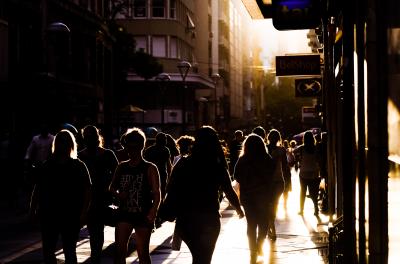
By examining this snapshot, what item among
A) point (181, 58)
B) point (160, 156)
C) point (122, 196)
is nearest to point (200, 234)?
point (122, 196)

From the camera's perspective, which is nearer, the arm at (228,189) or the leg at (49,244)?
the arm at (228,189)

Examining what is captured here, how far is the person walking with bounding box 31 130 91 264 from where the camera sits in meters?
9.25

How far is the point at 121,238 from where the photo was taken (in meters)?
9.37

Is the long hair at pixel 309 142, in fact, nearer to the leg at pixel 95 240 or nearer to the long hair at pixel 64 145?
the leg at pixel 95 240

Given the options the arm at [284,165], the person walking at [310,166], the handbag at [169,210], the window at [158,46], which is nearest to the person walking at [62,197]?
the handbag at [169,210]

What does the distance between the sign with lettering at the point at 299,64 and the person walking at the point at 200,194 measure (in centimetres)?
908

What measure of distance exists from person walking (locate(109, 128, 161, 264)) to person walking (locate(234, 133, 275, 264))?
7.96 ft

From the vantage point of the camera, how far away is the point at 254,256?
38.0 ft

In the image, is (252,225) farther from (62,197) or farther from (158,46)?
(158,46)

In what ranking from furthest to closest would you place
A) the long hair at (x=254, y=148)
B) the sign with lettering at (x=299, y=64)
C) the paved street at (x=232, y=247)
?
1. the sign with lettering at (x=299, y=64)
2. the paved street at (x=232, y=247)
3. the long hair at (x=254, y=148)

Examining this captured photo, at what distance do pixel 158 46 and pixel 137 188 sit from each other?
6367cm

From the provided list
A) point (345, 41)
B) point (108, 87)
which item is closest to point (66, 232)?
point (345, 41)

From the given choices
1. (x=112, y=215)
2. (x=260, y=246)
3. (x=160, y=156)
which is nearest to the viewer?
(x=112, y=215)

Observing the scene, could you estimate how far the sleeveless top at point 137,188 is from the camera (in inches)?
362
